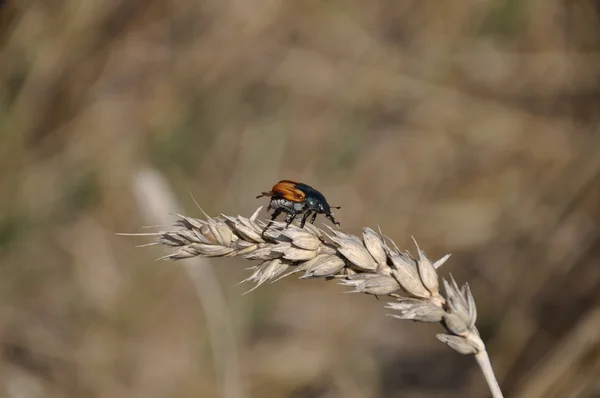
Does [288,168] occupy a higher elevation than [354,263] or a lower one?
higher

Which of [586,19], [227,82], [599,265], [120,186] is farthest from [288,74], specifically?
[599,265]

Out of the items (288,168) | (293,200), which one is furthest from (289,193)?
(288,168)

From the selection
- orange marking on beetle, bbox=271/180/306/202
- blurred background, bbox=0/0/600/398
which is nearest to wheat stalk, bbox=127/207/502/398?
orange marking on beetle, bbox=271/180/306/202

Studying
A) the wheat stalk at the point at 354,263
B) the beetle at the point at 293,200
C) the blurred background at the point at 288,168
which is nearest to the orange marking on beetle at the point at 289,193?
the beetle at the point at 293,200

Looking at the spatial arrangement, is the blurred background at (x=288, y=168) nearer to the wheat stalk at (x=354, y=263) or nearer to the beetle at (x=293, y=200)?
the beetle at (x=293, y=200)

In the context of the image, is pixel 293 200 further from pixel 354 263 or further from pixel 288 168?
pixel 288 168

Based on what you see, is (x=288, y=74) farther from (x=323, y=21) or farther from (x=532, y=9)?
(x=532, y=9)
